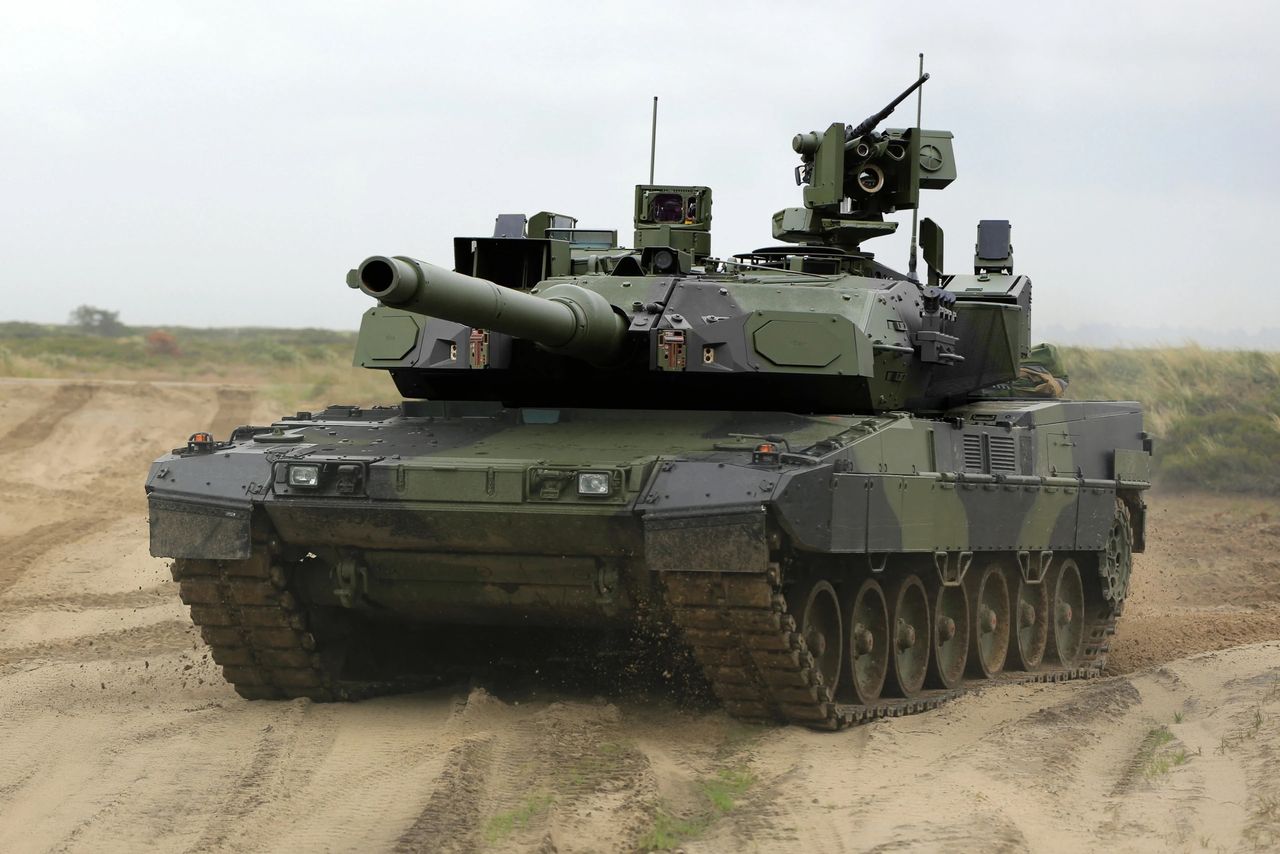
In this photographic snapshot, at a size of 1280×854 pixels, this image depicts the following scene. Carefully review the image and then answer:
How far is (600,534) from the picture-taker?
10.4 metres

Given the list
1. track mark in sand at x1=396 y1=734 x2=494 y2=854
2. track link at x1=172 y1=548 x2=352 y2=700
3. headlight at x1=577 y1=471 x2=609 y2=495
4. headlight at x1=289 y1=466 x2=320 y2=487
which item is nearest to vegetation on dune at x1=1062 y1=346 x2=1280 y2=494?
track link at x1=172 y1=548 x2=352 y2=700

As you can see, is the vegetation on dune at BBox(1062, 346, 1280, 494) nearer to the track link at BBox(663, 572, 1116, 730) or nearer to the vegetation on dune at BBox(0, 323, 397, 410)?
the vegetation on dune at BBox(0, 323, 397, 410)

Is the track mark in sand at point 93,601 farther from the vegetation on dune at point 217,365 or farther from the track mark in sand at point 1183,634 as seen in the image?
the vegetation on dune at point 217,365

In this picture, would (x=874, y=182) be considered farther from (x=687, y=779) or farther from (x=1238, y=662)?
(x=687, y=779)

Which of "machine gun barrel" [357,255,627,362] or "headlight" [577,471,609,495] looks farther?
"headlight" [577,471,609,495]

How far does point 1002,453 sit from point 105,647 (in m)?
7.13

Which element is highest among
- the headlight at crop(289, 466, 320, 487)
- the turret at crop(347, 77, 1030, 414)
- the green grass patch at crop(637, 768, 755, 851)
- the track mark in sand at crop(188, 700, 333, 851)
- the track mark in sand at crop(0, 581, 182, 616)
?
the turret at crop(347, 77, 1030, 414)

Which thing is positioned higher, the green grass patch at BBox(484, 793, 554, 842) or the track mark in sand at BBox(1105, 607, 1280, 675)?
the green grass patch at BBox(484, 793, 554, 842)

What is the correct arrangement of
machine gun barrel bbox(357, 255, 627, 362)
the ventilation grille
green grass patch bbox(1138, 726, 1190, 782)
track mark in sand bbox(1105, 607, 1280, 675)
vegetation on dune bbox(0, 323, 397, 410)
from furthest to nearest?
vegetation on dune bbox(0, 323, 397, 410) → track mark in sand bbox(1105, 607, 1280, 675) → the ventilation grille → green grass patch bbox(1138, 726, 1190, 782) → machine gun barrel bbox(357, 255, 627, 362)

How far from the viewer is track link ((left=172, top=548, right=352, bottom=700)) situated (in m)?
11.2

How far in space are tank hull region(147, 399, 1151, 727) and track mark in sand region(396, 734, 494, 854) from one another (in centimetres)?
140

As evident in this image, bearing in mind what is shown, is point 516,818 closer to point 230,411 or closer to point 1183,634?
point 1183,634

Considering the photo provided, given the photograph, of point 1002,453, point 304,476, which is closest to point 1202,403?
point 1002,453

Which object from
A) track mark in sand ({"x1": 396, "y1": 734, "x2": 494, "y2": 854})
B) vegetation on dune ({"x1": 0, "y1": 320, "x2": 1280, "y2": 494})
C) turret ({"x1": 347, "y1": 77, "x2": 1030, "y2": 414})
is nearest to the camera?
track mark in sand ({"x1": 396, "y1": 734, "x2": 494, "y2": 854})
